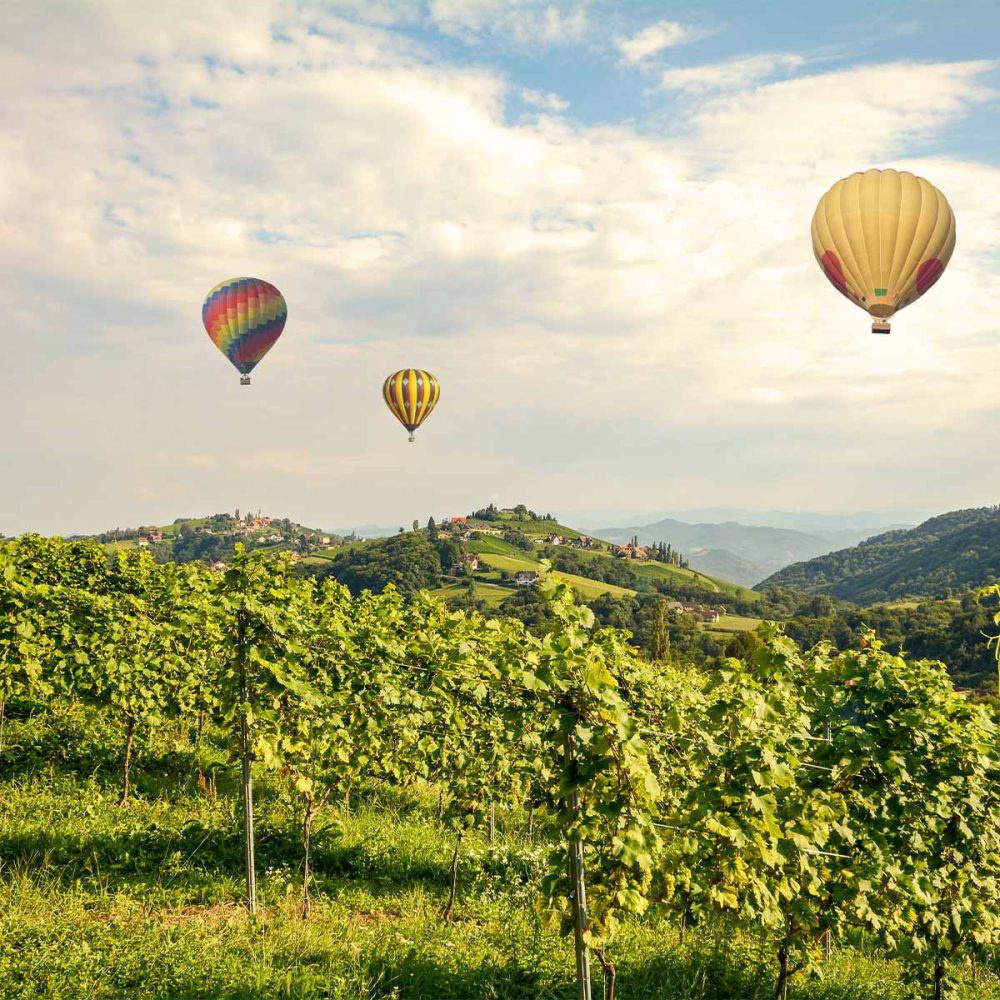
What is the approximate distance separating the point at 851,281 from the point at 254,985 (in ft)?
103

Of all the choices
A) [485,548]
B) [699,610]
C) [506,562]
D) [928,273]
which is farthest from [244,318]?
[485,548]

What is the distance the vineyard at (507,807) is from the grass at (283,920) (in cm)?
5

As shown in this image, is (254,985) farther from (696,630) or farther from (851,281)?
(696,630)

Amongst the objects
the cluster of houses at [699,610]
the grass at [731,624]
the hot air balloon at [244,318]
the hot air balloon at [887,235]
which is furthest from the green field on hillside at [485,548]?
the hot air balloon at [887,235]

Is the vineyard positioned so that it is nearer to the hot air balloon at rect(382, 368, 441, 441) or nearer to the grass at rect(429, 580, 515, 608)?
the hot air balloon at rect(382, 368, 441, 441)

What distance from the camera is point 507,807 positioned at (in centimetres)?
1219

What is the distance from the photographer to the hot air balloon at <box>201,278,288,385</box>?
4428 cm

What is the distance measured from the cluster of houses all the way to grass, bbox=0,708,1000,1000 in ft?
499

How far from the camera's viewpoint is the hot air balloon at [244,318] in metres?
44.3

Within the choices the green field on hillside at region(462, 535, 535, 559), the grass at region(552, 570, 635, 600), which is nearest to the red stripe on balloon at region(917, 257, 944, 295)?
the grass at region(552, 570, 635, 600)

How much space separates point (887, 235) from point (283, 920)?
101 feet

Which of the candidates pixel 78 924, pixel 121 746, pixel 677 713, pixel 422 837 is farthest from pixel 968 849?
pixel 121 746

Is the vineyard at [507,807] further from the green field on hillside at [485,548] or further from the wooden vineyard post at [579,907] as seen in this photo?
the green field on hillside at [485,548]

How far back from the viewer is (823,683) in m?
7.82
